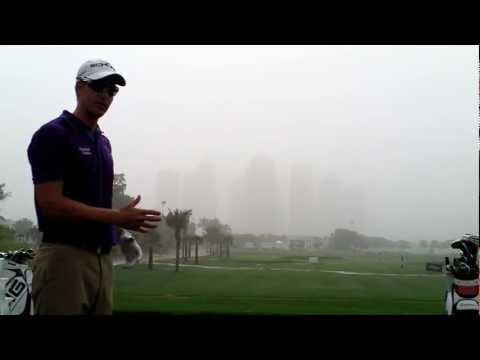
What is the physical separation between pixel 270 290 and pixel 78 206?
71.1ft

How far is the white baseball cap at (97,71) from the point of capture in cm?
120

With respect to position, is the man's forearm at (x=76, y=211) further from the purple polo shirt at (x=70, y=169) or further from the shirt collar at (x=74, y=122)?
the shirt collar at (x=74, y=122)

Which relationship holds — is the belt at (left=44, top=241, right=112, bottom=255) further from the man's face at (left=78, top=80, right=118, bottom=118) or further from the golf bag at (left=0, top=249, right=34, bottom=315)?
the golf bag at (left=0, top=249, right=34, bottom=315)

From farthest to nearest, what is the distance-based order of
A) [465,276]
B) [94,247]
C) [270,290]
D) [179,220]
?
[270,290] → [179,220] → [465,276] → [94,247]

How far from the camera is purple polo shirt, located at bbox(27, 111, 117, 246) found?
43.8 inches

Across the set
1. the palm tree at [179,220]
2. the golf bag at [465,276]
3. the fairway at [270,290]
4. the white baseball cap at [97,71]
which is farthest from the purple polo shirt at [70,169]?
the palm tree at [179,220]

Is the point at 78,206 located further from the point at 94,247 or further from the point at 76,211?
the point at 94,247

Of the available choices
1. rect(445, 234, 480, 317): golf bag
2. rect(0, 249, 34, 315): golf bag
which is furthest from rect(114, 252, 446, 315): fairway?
rect(445, 234, 480, 317): golf bag

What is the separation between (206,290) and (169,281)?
6.53 ft

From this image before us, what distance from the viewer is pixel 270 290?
22062 millimetres

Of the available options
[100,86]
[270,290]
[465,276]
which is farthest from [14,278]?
[270,290]

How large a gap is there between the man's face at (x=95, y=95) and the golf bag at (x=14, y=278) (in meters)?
3.01

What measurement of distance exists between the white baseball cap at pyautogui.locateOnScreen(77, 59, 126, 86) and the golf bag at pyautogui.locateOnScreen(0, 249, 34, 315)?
304 centimetres
